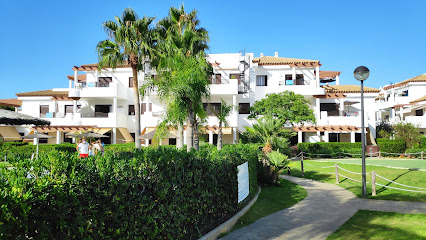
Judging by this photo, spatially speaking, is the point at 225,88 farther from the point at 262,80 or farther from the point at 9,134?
the point at 9,134

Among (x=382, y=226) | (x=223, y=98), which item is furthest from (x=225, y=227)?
(x=223, y=98)

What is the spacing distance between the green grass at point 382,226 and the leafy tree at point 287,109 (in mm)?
20871

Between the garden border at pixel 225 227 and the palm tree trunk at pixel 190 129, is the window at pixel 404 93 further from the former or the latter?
the garden border at pixel 225 227

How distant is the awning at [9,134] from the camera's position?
34250 mm

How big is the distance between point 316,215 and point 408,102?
4494 centimetres

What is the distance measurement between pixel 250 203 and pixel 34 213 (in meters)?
7.19

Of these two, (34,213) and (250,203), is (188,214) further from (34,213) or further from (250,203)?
(250,203)

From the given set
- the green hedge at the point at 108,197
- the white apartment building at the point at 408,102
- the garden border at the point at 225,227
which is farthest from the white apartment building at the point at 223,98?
the green hedge at the point at 108,197

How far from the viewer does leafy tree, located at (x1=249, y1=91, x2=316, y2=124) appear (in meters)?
29.8

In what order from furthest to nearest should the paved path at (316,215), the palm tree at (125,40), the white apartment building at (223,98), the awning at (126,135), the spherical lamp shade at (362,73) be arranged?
the awning at (126,135), the white apartment building at (223,98), the palm tree at (125,40), the spherical lamp shade at (362,73), the paved path at (316,215)

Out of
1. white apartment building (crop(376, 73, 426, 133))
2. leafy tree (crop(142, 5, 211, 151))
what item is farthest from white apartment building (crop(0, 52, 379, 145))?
leafy tree (crop(142, 5, 211, 151))

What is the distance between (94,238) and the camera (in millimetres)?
4070

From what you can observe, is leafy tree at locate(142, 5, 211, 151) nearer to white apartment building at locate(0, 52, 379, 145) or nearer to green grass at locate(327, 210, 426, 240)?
green grass at locate(327, 210, 426, 240)

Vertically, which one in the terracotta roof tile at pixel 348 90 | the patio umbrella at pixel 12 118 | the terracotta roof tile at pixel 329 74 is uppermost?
the terracotta roof tile at pixel 329 74
